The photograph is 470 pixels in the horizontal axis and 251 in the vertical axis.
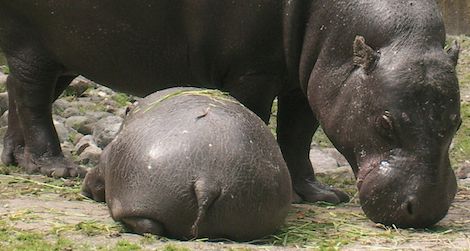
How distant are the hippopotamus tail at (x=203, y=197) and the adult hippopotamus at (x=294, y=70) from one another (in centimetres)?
94

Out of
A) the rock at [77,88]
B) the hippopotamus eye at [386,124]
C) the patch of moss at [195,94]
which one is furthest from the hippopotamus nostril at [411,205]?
the rock at [77,88]

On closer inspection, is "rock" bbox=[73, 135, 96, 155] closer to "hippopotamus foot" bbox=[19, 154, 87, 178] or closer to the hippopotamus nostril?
"hippopotamus foot" bbox=[19, 154, 87, 178]

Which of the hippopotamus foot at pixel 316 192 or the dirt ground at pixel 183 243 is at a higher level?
the dirt ground at pixel 183 243

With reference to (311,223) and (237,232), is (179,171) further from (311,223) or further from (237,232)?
(311,223)

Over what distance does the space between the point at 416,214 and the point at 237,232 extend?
929 millimetres

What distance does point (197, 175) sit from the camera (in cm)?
426

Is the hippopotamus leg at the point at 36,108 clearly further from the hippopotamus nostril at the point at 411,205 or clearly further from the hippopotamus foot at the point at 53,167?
the hippopotamus nostril at the point at 411,205

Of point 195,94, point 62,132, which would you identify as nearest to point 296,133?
point 195,94

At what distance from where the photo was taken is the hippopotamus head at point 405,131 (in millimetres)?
4742

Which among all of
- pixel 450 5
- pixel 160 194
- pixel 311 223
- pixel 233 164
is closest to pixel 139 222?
pixel 160 194

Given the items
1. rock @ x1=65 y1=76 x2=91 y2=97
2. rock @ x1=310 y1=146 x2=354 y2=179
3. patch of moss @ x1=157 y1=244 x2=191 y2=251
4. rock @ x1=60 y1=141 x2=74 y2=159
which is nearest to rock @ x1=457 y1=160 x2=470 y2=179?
rock @ x1=310 y1=146 x2=354 y2=179

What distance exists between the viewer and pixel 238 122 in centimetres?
457

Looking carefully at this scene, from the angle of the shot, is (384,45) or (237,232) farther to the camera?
(384,45)

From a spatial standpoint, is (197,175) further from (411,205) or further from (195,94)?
(411,205)
